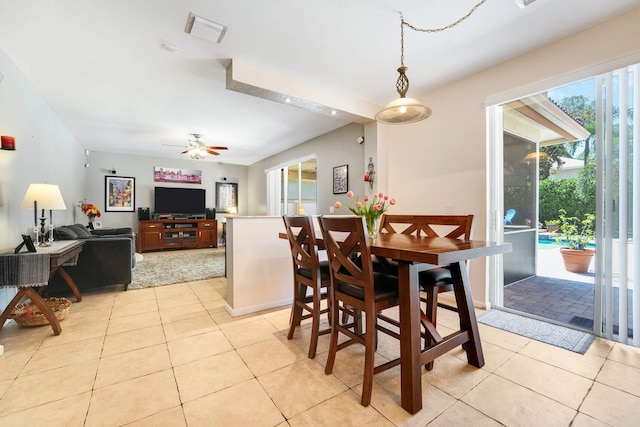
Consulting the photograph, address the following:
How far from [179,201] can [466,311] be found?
746cm

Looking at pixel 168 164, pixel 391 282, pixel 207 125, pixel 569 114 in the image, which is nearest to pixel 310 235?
pixel 391 282

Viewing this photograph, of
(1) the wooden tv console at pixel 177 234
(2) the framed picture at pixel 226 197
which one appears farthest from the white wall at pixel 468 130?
(2) the framed picture at pixel 226 197

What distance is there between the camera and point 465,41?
2424 mm

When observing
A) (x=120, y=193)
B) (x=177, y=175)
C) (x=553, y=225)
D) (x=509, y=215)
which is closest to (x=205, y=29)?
(x=509, y=215)

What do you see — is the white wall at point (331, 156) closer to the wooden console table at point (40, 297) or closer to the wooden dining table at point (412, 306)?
the wooden dining table at point (412, 306)

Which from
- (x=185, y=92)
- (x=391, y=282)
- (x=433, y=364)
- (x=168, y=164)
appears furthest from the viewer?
(x=168, y=164)

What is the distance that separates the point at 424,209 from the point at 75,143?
6610 mm

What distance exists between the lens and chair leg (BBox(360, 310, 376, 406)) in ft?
4.82

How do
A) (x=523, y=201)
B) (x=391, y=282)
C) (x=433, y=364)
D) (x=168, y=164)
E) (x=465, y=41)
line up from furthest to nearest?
(x=168, y=164) → (x=523, y=201) → (x=465, y=41) → (x=433, y=364) → (x=391, y=282)

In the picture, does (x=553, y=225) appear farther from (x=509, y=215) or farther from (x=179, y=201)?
(x=179, y=201)

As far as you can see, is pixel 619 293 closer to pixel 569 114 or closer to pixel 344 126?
pixel 569 114

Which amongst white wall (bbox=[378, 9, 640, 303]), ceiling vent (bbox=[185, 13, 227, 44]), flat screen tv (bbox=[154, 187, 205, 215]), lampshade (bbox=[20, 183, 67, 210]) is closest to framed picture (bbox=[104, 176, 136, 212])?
flat screen tv (bbox=[154, 187, 205, 215])

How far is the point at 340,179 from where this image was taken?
470cm

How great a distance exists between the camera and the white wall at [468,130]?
87.6 inches
